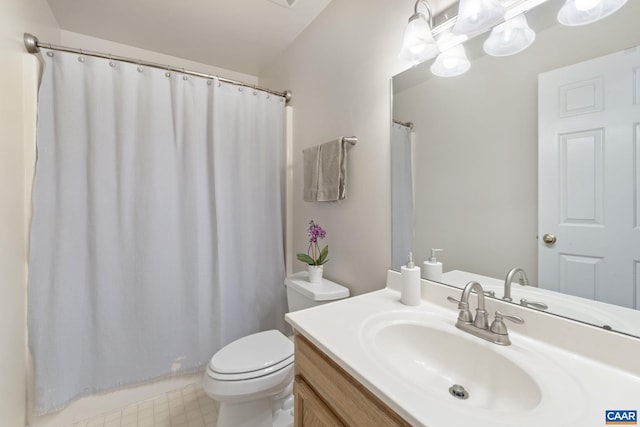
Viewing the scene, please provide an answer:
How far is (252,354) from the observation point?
124 cm

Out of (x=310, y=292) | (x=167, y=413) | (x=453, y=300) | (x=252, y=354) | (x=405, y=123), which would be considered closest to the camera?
(x=453, y=300)

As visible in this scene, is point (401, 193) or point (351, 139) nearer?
point (401, 193)

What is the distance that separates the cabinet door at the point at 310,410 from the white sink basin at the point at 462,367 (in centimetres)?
21

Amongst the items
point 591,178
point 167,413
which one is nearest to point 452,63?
point 591,178

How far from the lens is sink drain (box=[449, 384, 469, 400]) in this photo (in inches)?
26.8

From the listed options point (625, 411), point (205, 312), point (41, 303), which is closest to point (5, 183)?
point (41, 303)

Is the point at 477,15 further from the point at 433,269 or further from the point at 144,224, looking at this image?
the point at 144,224

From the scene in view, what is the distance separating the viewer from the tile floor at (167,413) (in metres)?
1.39

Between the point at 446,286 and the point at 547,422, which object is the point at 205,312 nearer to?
the point at 446,286

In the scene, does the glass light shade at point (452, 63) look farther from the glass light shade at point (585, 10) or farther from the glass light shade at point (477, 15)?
the glass light shade at point (585, 10)

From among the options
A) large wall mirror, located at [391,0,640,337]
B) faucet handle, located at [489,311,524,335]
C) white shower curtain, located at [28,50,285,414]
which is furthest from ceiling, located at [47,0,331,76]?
faucet handle, located at [489,311,524,335]

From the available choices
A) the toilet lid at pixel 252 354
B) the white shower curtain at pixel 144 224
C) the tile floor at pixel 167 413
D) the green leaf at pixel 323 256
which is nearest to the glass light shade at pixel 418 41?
the green leaf at pixel 323 256

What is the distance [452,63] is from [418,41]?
0.50ft

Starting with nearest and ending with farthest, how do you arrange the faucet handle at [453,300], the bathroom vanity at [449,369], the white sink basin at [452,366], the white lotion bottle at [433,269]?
the bathroom vanity at [449,369], the white sink basin at [452,366], the faucet handle at [453,300], the white lotion bottle at [433,269]
